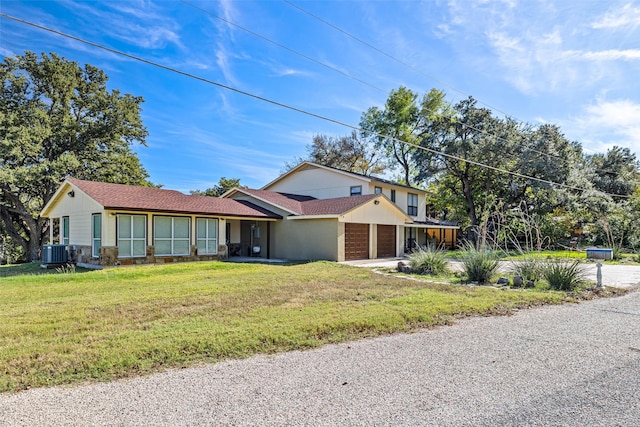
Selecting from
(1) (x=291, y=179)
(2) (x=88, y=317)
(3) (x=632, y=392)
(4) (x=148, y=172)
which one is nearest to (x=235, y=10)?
(2) (x=88, y=317)

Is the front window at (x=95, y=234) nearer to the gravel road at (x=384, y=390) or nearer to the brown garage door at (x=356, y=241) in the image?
the brown garage door at (x=356, y=241)

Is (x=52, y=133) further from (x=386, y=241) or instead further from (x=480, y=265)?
(x=480, y=265)

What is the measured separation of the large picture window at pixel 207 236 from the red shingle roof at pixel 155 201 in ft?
2.16

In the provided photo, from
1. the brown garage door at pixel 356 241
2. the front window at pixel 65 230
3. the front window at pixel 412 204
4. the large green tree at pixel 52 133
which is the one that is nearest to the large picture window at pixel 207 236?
the front window at pixel 65 230

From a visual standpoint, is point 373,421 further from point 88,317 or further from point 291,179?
point 291,179

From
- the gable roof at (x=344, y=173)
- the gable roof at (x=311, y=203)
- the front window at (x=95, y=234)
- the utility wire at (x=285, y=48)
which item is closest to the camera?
the utility wire at (x=285, y=48)

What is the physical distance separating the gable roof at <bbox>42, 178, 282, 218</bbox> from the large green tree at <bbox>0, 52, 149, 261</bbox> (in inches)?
242

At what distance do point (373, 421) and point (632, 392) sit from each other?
270 cm

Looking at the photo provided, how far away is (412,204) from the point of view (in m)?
28.8

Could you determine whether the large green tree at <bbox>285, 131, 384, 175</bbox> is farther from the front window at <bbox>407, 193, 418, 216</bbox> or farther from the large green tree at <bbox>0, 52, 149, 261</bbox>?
the large green tree at <bbox>0, 52, 149, 261</bbox>

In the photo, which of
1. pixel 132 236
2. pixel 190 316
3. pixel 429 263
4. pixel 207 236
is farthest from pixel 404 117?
pixel 190 316

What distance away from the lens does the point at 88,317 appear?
6.73m

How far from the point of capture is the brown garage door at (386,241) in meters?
22.1

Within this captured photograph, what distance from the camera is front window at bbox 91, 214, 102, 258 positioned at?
51.5 feet
